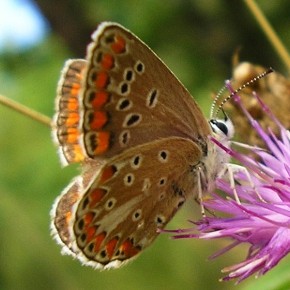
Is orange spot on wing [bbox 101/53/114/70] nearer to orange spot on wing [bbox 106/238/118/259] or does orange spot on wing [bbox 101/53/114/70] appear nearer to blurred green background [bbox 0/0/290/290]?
orange spot on wing [bbox 106/238/118/259]

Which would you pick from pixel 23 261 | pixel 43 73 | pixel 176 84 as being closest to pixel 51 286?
pixel 23 261

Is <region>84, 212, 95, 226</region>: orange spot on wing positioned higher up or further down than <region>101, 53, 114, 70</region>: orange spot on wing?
further down

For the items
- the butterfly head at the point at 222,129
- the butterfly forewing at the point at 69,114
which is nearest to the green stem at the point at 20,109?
the butterfly forewing at the point at 69,114

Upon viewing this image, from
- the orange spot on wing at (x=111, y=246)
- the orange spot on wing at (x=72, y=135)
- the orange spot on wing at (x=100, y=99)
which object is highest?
the orange spot on wing at (x=100, y=99)

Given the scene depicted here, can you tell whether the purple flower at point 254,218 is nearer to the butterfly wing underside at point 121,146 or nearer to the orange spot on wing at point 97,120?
the butterfly wing underside at point 121,146

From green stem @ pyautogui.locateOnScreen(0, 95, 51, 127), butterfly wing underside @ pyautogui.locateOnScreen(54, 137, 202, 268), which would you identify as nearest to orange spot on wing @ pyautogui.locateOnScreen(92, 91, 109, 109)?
butterfly wing underside @ pyautogui.locateOnScreen(54, 137, 202, 268)
